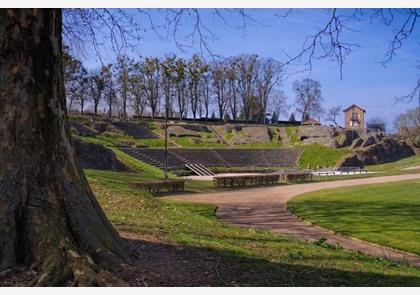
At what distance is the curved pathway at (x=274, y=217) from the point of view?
37.9 feet

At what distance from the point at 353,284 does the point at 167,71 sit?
68.2m

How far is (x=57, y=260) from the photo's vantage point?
4.28 metres

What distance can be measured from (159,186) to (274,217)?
9.17m

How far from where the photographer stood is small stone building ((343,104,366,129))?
7962 cm

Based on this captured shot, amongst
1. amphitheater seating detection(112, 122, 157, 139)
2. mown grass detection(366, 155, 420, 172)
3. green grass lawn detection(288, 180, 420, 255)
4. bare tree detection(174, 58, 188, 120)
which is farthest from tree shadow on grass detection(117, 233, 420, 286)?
bare tree detection(174, 58, 188, 120)

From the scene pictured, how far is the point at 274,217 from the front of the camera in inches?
666

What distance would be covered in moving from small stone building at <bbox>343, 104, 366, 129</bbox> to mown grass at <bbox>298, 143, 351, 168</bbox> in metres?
24.6

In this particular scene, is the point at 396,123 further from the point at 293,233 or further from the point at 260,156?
the point at 293,233

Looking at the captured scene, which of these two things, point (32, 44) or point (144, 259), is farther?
point (144, 259)

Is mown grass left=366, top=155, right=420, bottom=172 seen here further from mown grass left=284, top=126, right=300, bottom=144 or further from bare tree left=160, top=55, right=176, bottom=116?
bare tree left=160, top=55, right=176, bottom=116

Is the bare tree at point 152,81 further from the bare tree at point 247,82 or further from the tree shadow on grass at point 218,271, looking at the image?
the tree shadow on grass at point 218,271

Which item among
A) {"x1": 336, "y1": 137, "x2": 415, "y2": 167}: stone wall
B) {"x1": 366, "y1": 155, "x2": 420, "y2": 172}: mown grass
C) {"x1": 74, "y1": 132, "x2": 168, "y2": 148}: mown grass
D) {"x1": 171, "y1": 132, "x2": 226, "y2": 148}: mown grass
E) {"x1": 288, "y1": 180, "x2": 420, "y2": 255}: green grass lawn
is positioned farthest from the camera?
{"x1": 171, "y1": 132, "x2": 226, "y2": 148}: mown grass

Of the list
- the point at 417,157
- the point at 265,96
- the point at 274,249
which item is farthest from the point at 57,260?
the point at 265,96

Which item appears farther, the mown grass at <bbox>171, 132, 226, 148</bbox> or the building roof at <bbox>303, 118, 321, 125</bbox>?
the building roof at <bbox>303, 118, 321, 125</bbox>
